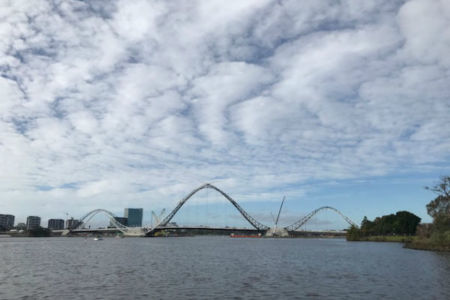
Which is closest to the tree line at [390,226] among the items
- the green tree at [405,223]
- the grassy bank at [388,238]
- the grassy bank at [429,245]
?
the green tree at [405,223]

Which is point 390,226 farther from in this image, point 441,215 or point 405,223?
point 441,215

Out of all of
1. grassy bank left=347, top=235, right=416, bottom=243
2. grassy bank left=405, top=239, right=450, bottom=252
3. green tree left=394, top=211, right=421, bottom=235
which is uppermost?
green tree left=394, top=211, right=421, bottom=235

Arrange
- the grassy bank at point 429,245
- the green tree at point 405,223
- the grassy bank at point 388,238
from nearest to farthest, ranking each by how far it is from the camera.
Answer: the grassy bank at point 429,245, the grassy bank at point 388,238, the green tree at point 405,223

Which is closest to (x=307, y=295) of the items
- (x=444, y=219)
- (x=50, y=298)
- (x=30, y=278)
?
(x=50, y=298)

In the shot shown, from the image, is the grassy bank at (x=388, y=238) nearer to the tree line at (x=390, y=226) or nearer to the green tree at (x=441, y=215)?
the tree line at (x=390, y=226)

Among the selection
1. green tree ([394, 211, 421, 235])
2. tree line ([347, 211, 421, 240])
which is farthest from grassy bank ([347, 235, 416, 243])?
green tree ([394, 211, 421, 235])

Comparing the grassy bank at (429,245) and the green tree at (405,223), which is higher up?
the green tree at (405,223)

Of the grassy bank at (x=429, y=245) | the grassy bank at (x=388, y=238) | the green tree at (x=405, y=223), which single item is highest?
the green tree at (x=405, y=223)

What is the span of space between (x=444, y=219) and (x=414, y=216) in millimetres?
106999

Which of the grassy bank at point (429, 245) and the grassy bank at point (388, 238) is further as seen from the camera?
the grassy bank at point (388, 238)

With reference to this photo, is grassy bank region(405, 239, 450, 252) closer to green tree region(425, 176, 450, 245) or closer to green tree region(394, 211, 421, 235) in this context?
green tree region(425, 176, 450, 245)

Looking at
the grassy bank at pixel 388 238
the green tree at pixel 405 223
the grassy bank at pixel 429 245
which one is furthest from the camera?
the green tree at pixel 405 223

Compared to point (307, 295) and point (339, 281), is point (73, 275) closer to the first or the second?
point (307, 295)

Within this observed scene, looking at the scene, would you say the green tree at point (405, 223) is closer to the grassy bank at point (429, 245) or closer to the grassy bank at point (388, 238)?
the grassy bank at point (388, 238)
